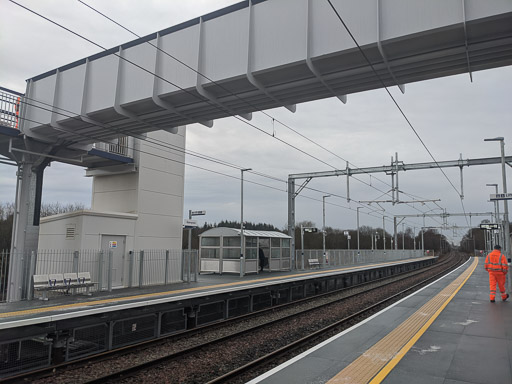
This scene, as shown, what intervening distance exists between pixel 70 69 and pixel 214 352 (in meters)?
11.6

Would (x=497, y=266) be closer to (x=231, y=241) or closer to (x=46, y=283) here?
(x=231, y=241)

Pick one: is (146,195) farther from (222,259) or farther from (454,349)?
(454,349)

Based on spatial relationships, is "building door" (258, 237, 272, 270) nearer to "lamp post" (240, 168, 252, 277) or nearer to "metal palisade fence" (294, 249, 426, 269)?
"lamp post" (240, 168, 252, 277)

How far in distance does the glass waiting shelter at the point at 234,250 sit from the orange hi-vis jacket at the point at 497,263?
12549 millimetres

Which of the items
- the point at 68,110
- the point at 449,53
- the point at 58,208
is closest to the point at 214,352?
the point at 449,53

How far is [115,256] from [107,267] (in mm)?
825

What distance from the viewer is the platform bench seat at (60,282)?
12.9 m

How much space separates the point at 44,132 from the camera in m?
14.5

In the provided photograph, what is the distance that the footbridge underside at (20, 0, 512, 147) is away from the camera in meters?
8.54

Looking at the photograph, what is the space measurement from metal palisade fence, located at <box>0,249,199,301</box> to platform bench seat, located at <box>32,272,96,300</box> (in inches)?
17.8

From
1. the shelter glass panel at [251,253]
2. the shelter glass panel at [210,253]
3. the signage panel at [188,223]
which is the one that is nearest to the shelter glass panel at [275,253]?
the shelter glass panel at [251,253]

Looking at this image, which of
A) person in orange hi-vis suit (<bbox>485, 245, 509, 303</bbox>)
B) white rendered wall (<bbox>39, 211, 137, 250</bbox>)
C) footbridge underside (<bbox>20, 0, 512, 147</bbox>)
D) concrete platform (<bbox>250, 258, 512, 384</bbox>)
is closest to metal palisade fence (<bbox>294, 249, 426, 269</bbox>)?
white rendered wall (<bbox>39, 211, 137, 250</bbox>)

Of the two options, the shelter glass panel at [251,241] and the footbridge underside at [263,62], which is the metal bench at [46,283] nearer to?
the footbridge underside at [263,62]

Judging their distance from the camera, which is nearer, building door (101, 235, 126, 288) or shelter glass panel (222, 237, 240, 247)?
building door (101, 235, 126, 288)
